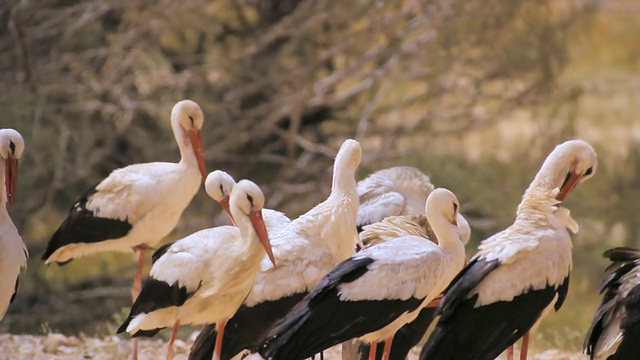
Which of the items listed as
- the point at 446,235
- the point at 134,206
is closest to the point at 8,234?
the point at 134,206

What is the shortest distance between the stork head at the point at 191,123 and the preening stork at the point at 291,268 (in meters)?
1.45

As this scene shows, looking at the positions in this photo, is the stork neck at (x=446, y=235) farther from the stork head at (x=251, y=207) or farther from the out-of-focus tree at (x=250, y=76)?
the out-of-focus tree at (x=250, y=76)

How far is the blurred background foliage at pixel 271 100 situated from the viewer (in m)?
11.6

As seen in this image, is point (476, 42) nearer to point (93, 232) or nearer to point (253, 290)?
point (93, 232)

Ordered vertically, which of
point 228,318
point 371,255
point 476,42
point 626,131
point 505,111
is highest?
point 371,255

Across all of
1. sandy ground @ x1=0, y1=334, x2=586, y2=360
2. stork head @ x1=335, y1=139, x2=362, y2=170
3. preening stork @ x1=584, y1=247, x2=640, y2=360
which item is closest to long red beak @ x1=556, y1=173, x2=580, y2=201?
preening stork @ x1=584, y1=247, x2=640, y2=360

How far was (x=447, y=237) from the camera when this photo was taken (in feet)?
19.4

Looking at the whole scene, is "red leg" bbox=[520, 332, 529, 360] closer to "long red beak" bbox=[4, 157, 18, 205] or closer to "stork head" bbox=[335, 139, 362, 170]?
"stork head" bbox=[335, 139, 362, 170]

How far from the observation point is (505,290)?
5.69 m

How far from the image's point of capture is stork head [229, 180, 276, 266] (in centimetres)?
592

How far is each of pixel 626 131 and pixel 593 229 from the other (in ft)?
17.3

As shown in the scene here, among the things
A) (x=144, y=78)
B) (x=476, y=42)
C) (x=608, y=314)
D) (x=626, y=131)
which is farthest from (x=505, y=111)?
(x=608, y=314)

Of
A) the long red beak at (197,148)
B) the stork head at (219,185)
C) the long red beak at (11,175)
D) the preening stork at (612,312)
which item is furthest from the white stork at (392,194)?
the long red beak at (11,175)

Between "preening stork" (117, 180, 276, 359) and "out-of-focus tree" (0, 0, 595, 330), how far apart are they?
199 inches
